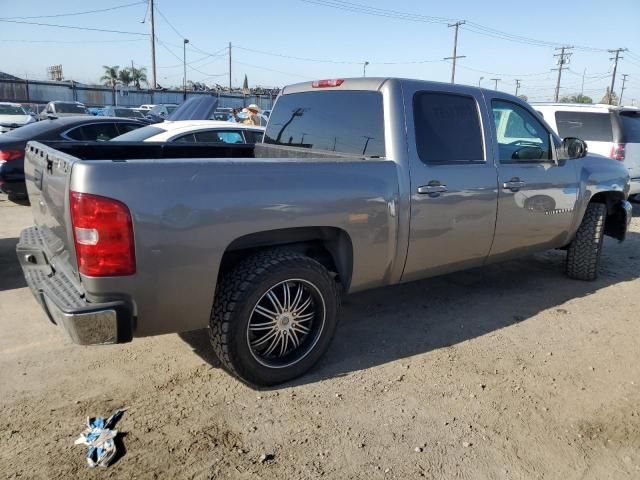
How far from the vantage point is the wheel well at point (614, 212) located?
18.0 feet

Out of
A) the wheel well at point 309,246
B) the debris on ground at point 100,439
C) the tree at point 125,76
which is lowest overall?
the debris on ground at point 100,439

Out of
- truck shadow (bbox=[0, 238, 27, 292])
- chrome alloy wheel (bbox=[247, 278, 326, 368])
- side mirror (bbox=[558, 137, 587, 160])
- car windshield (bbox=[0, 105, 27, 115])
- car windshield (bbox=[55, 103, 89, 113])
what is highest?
car windshield (bbox=[55, 103, 89, 113])

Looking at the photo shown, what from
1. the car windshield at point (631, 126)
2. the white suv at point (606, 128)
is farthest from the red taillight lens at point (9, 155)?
the car windshield at point (631, 126)

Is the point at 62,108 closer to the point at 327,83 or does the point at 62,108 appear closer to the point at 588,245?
the point at 327,83

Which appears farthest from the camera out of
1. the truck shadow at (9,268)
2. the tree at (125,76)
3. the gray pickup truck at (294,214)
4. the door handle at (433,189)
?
the tree at (125,76)

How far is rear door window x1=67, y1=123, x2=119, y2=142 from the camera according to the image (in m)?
8.00

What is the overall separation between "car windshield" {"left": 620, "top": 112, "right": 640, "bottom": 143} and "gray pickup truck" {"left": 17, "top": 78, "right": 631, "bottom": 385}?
475cm

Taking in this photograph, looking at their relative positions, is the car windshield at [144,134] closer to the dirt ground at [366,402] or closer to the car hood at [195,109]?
the car hood at [195,109]

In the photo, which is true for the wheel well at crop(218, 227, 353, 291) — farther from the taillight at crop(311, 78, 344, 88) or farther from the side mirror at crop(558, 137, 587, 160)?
the side mirror at crop(558, 137, 587, 160)

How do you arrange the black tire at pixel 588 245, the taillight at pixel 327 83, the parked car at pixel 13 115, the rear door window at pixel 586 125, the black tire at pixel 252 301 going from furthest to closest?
1. the parked car at pixel 13 115
2. the rear door window at pixel 586 125
3. the black tire at pixel 588 245
4. the taillight at pixel 327 83
5. the black tire at pixel 252 301

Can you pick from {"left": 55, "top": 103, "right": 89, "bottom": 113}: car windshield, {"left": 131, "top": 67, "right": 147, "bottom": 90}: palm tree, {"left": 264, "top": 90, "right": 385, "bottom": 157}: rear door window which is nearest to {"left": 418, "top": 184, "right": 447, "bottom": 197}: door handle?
{"left": 264, "top": 90, "right": 385, "bottom": 157}: rear door window

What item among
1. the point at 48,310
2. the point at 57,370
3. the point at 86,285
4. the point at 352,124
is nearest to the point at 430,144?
the point at 352,124

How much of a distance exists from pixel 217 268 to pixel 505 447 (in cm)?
183

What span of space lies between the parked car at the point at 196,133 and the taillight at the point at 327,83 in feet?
7.94
